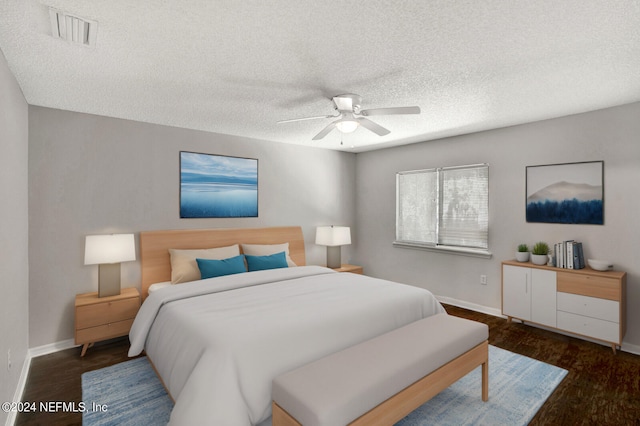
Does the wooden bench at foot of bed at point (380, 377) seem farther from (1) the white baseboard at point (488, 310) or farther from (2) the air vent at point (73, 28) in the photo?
(2) the air vent at point (73, 28)

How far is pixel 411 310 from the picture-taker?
2.74 meters

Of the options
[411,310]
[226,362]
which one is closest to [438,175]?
[411,310]

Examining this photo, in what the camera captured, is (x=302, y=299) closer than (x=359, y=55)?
No

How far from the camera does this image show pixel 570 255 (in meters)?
3.36

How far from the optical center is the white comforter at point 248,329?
175 centimetres

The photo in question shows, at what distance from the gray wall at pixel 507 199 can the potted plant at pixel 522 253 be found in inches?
6.2

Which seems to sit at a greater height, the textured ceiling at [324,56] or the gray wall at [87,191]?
the textured ceiling at [324,56]

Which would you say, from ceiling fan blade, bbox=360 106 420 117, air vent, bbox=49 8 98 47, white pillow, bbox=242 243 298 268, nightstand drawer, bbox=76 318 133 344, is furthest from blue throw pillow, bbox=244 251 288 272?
air vent, bbox=49 8 98 47

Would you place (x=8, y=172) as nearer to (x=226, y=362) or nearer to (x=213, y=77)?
(x=213, y=77)

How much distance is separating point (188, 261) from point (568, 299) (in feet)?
13.4

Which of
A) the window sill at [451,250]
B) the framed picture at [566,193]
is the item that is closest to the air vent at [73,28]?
the framed picture at [566,193]

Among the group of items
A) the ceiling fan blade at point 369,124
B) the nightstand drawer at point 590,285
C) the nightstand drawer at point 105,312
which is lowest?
the nightstand drawer at point 105,312

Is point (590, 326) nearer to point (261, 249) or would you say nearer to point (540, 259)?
point (540, 259)

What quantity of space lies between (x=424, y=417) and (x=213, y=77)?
114 inches
